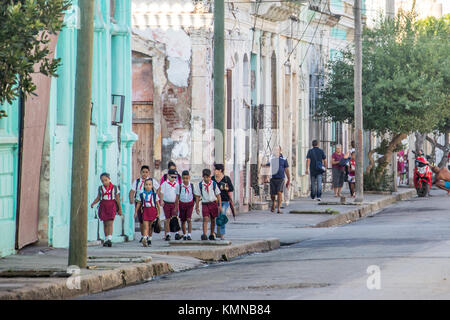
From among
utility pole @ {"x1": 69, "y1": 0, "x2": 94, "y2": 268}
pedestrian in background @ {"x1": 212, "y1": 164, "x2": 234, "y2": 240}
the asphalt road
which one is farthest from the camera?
pedestrian in background @ {"x1": 212, "y1": 164, "x2": 234, "y2": 240}

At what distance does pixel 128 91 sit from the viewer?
946 inches

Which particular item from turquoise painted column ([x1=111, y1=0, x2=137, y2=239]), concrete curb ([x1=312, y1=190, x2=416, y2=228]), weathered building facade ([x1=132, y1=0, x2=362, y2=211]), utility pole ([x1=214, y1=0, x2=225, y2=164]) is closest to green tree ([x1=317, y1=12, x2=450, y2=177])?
weathered building facade ([x1=132, y1=0, x2=362, y2=211])

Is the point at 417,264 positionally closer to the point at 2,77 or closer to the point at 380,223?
the point at 2,77

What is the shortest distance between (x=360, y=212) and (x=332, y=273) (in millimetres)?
19102

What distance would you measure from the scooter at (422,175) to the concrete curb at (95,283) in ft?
82.6

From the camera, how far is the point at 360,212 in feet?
111

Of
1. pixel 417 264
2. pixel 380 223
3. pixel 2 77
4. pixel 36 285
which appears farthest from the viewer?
pixel 380 223

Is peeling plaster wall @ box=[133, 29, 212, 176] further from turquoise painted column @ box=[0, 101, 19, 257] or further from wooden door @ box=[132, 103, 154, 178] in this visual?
turquoise painted column @ box=[0, 101, 19, 257]

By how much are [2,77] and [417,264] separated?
6190 mm

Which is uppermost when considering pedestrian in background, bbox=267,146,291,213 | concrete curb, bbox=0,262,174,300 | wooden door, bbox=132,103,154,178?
wooden door, bbox=132,103,154,178

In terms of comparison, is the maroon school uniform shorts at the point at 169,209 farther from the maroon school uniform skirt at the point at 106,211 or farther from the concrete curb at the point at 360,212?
the concrete curb at the point at 360,212

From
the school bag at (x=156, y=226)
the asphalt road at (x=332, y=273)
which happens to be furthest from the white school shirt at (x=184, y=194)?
the asphalt road at (x=332, y=273)

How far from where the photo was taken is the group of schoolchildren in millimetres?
20852
